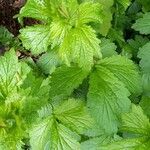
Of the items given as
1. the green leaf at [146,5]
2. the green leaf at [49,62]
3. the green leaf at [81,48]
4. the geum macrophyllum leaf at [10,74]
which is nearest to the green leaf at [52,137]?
the geum macrophyllum leaf at [10,74]

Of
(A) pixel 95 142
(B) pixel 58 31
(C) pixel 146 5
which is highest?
(B) pixel 58 31

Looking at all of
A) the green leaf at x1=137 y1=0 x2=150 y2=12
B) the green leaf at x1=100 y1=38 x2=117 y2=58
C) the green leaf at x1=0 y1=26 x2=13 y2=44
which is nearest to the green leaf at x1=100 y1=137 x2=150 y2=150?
the green leaf at x1=100 y1=38 x2=117 y2=58

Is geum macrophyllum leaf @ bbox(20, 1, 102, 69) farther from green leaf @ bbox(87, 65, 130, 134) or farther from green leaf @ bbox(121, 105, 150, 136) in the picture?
green leaf @ bbox(121, 105, 150, 136)

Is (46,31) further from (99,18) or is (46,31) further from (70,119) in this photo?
(70,119)

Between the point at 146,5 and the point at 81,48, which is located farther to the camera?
the point at 146,5

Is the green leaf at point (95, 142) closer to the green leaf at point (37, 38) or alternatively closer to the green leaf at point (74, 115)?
the green leaf at point (74, 115)

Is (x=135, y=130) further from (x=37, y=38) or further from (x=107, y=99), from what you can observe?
(x=37, y=38)

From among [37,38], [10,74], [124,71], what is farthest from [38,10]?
[124,71]

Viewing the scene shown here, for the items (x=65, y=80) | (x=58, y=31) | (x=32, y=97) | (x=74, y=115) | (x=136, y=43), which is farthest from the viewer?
(x=136, y=43)
